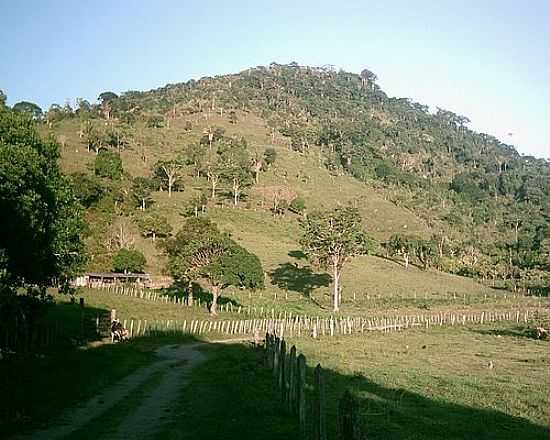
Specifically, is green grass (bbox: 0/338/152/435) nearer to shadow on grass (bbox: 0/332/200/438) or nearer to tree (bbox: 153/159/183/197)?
shadow on grass (bbox: 0/332/200/438)

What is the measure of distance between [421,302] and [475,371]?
53.2 meters

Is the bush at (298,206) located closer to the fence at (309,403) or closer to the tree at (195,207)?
the tree at (195,207)

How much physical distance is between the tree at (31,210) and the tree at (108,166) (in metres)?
76.6

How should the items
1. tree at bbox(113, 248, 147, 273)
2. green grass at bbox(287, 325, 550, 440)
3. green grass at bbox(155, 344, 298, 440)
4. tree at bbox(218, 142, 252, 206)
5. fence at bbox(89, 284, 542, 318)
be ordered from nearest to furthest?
green grass at bbox(155, 344, 298, 440) < green grass at bbox(287, 325, 550, 440) < fence at bbox(89, 284, 542, 318) < tree at bbox(113, 248, 147, 273) < tree at bbox(218, 142, 252, 206)

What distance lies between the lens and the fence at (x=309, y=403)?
9430 mm

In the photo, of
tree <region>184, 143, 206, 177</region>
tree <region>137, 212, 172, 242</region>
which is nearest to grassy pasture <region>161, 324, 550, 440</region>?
tree <region>137, 212, 172, 242</region>

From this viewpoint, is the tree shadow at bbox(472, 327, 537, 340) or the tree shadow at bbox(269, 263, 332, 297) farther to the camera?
the tree shadow at bbox(269, 263, 332, 297)

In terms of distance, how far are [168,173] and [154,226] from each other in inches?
1058

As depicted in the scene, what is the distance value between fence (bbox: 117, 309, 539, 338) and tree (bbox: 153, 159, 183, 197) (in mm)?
57148

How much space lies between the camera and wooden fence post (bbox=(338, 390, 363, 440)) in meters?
9.20

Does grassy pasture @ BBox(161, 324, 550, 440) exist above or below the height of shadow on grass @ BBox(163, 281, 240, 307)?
below

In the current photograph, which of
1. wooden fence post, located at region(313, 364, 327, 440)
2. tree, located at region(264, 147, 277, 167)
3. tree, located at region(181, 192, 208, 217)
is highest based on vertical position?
tree, located at region(264, 147, 277, 167)

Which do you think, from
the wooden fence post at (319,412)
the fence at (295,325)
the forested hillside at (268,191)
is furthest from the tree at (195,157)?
the wooden fence post at (319,412)

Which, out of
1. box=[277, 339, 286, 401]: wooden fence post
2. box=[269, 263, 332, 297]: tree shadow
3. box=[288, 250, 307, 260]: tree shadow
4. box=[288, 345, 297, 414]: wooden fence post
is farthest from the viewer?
box=[288, 250, 307, 260]: tree shadow
